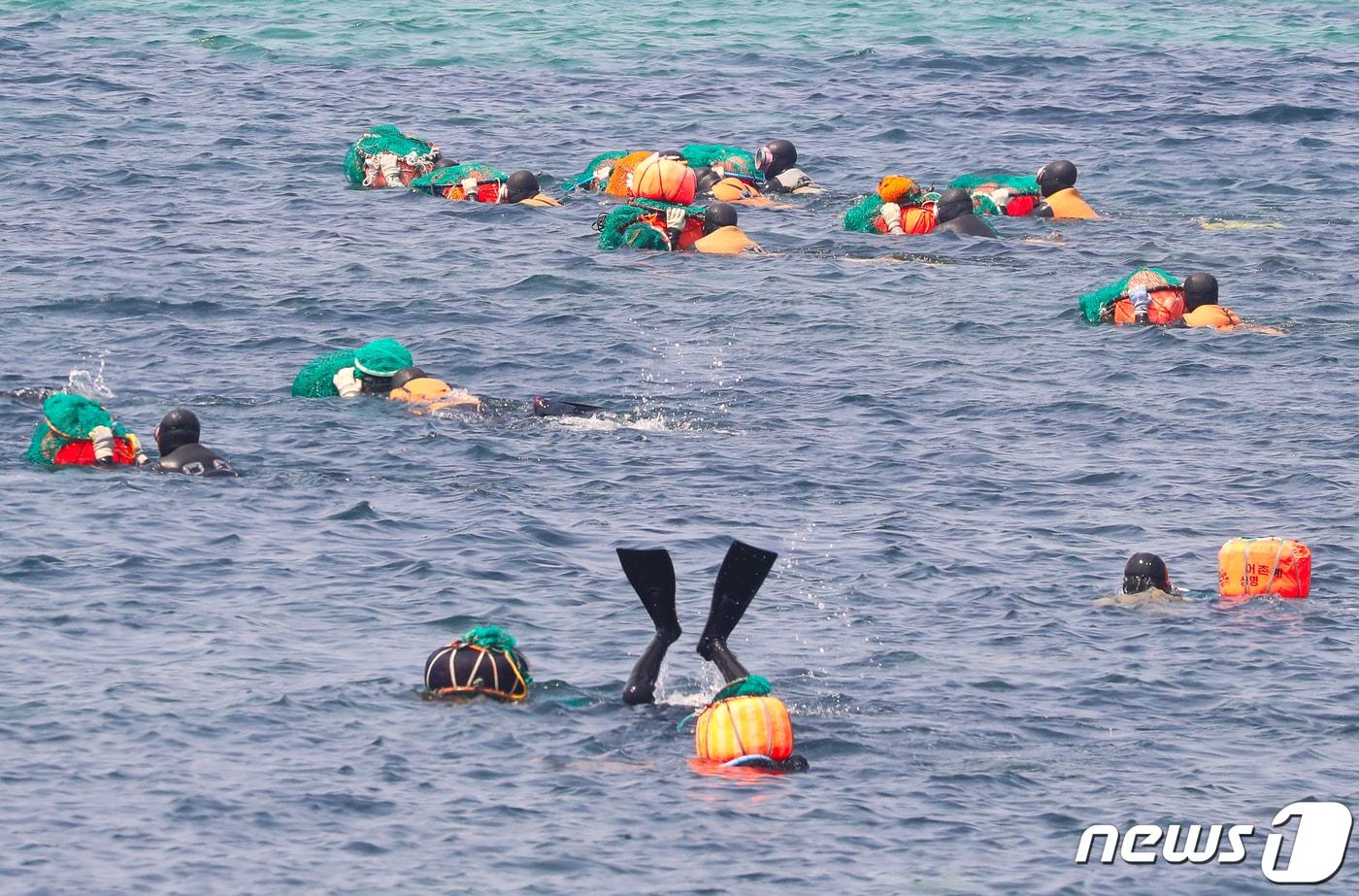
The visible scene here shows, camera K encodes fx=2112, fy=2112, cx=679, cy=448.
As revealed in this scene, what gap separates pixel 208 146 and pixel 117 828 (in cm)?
2683

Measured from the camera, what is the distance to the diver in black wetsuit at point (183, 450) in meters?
Result: 21.0

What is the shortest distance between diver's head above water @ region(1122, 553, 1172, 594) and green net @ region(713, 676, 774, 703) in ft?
14.3

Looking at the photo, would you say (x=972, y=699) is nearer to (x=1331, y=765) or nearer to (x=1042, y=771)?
(x=1042, y=771)

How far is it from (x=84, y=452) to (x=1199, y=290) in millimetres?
14585

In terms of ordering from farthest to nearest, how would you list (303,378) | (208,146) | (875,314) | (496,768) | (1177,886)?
(208,146)
(875,314)
(303,378)
(496,768)
(1177,886)

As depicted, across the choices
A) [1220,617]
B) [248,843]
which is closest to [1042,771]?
[1220,617]

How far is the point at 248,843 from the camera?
539 inches

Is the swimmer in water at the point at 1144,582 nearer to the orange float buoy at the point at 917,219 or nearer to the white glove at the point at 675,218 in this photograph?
the white glove at the point at 675,218

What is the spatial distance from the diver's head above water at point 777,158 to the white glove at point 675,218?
437 cm

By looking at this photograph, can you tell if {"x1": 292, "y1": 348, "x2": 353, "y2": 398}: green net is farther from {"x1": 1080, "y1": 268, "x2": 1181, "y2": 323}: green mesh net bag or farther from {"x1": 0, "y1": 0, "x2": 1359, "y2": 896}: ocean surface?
{"x1": 1080, "y1": 268, "x2": 1181, "y2": 323}: green mesh net bag

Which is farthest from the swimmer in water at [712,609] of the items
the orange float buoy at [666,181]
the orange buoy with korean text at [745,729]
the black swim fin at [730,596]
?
the orange float buoy at [666,181]

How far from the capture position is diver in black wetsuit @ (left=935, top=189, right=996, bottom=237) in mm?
32719

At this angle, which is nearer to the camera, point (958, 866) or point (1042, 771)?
point (958, 866)

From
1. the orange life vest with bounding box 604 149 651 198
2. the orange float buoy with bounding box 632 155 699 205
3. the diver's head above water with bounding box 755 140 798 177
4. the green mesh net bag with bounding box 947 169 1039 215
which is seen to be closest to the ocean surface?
the green mesh net bag with bounding box 947 169 1039 215
